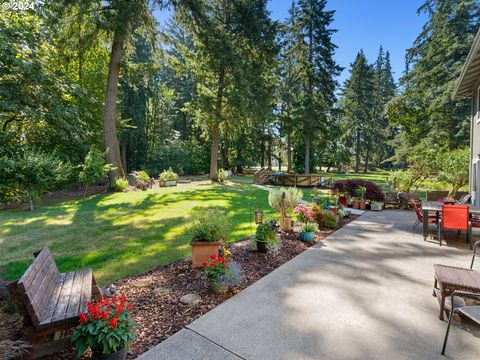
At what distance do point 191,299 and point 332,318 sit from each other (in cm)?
174

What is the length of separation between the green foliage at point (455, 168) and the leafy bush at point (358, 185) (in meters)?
2.50

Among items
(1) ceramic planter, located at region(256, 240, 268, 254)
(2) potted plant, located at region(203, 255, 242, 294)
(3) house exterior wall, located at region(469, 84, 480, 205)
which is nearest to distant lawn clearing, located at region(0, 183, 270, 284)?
(1) ceramic planter, located at region(256, 240, 268, 254)

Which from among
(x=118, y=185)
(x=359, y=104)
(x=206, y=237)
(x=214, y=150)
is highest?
(x=359, y=104)

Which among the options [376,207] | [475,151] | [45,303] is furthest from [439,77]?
[45,303]

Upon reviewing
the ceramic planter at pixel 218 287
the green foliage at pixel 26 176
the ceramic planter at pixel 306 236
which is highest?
the green foliage at pixel 26 176

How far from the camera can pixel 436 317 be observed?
2.87 m

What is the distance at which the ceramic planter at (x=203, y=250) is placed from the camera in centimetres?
407

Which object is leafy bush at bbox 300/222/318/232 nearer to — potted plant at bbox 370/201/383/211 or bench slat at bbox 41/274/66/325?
bench slat at bbox 41/274/66/325

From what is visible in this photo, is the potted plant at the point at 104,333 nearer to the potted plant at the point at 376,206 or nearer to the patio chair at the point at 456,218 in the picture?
the patio chair at the point at 456,218

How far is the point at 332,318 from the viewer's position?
285 centimetres

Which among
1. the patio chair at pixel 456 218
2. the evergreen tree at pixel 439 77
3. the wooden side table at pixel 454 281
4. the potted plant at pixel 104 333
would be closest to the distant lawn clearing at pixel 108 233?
the potted plant at pixel 104 333

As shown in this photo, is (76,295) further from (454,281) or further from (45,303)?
(454,281)

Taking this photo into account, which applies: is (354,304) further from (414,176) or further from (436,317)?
(414,176)

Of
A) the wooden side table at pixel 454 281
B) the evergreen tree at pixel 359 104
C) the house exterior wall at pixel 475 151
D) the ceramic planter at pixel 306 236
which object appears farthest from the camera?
the evergreen tree at pixel 359 104
